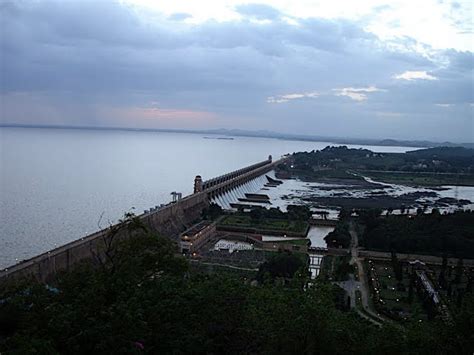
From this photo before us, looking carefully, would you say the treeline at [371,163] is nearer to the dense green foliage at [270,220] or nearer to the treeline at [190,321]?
the dense green foliage at [270,220]

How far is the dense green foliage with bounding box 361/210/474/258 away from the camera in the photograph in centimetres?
2386

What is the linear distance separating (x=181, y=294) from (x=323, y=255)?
17736 mm

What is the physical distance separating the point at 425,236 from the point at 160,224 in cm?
1376

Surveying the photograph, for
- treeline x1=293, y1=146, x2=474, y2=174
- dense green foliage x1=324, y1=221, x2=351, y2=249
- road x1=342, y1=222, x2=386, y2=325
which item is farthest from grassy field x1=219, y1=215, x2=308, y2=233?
treeline x1=293, y1=146, x2=474, y2=174

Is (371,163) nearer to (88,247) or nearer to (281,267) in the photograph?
(281,267)

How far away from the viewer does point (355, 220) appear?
33.2m

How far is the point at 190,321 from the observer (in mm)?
6625

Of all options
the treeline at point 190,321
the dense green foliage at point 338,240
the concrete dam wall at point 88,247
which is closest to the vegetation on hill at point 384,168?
the concrete dam wall at point 88,247

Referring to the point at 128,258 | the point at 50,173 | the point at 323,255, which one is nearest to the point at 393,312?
the point at 323,255

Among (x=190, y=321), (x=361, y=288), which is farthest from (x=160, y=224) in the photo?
(x=190, y=321)

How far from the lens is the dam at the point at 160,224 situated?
16.1m

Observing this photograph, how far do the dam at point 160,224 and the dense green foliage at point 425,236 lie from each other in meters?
10.5

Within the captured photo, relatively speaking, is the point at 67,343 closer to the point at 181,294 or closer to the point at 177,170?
the point at 181,294

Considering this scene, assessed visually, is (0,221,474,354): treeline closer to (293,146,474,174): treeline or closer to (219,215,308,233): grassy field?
(219,215,308,233): grassy field
